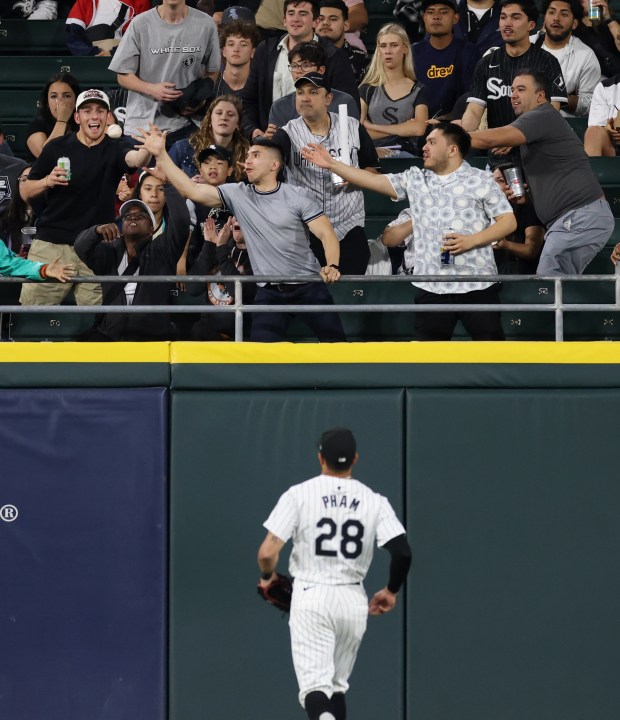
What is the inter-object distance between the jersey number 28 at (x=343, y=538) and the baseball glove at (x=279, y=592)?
252mm

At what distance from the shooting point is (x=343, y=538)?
7262mm

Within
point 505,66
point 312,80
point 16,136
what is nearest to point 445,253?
point 312,80

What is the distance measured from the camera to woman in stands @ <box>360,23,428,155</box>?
10797 millimetres

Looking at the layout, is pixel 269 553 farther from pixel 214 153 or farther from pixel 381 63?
pixel 381 63

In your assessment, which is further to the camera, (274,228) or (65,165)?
(65,165)

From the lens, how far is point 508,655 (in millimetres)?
8766

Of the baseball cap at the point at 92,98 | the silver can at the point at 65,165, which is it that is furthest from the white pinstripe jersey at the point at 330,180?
the silver can at the point at 65,165

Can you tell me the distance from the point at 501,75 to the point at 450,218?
7.33ft

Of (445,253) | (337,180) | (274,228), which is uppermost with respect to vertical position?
(337,180)

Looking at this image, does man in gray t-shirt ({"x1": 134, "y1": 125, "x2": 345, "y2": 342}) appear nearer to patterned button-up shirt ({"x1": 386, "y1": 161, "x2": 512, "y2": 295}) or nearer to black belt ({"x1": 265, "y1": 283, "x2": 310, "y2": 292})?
black belt ({"x1": 265, "y1": 283, "x2": 310, "y2": 292})

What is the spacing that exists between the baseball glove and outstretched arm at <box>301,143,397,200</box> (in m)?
2.64

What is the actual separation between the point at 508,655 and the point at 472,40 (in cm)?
604

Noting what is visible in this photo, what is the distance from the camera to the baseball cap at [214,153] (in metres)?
9.45

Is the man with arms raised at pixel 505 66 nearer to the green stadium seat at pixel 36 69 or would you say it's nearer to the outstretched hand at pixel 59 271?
the outstretched hand at pixel 59 271
